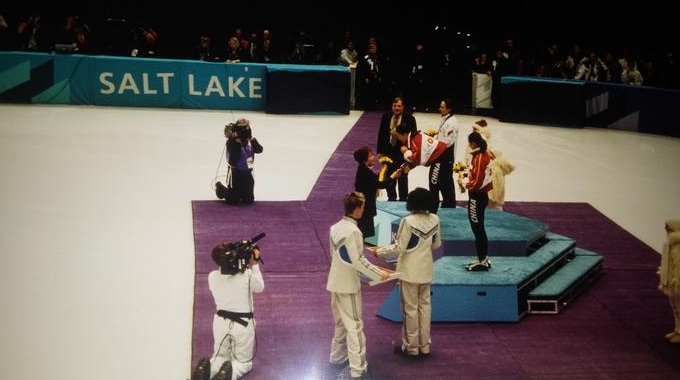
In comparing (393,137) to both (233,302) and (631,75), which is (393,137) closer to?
(233,302)

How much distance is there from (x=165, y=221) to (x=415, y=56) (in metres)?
11.3

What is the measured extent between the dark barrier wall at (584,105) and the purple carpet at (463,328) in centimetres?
826

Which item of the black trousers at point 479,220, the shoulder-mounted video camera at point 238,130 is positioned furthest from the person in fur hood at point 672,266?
the shoulder-mounted video camera at point 238,130

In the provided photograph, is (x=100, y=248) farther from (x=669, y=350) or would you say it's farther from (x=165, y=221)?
(x=669, y=350)

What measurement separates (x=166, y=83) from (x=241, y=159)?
836 cm

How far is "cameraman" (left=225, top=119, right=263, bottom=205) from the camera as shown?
1227cm

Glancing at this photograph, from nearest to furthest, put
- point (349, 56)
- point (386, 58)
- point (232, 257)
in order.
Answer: point (232, 257)
point (349, 56)
point (386, 58)

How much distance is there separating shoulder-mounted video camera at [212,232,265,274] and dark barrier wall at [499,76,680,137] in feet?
46.7

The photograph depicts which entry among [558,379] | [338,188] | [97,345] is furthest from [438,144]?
[97,345]

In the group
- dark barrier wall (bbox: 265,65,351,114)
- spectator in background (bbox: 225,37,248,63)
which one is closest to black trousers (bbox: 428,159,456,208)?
dark barrier wall (bbox: 265,65,351,114)

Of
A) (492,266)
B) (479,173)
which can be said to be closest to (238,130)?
(479,173)

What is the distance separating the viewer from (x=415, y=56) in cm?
2166

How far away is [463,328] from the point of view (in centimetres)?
862

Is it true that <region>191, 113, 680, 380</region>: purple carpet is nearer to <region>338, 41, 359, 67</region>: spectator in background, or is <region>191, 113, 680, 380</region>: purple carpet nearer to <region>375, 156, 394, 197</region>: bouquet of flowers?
<region>375, 156, 394, 197</region>: bouquet of flowers
